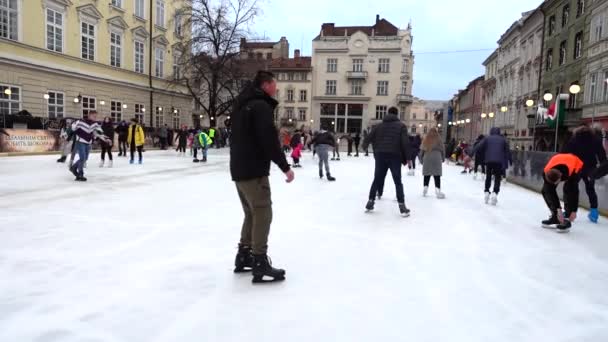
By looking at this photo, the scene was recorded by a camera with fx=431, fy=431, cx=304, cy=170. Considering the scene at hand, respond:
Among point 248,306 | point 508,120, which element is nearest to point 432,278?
point 248,306

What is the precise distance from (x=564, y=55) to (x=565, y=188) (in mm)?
27041

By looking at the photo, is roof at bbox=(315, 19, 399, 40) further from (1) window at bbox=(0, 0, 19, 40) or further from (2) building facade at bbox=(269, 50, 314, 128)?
(1) window at bbox=(0, 0, 19, 40)

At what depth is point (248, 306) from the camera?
3119 millimetres

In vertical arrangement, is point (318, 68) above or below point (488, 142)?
above

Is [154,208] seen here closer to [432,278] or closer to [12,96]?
[432,278]

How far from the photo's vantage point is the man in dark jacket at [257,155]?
11.2 feet

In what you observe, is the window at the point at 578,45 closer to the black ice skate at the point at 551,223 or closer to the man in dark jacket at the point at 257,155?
the black ice skate at the point at 551,223

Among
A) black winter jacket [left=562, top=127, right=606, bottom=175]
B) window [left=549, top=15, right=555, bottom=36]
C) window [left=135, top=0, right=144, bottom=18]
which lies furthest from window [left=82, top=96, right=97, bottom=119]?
window [left=549, top=15, right=555, bottom=36]

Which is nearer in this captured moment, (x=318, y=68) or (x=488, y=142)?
(x=488, y=142)

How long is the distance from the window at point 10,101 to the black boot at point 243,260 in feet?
73.1

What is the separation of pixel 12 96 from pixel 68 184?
15915mm

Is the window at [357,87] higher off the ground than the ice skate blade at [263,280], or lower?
higher

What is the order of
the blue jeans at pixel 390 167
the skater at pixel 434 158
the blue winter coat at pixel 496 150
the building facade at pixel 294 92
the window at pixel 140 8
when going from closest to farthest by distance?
the blue jeans at pixel 390 167, the blue winter coat at pixel 496 150, the skater at pixel 434 158, the window at pixel 140 8, the building facade at pixel 294 92

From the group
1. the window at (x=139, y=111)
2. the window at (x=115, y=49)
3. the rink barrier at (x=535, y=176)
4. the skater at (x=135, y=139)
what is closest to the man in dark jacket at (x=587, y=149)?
the rink barrier at (x=535, y=176)
